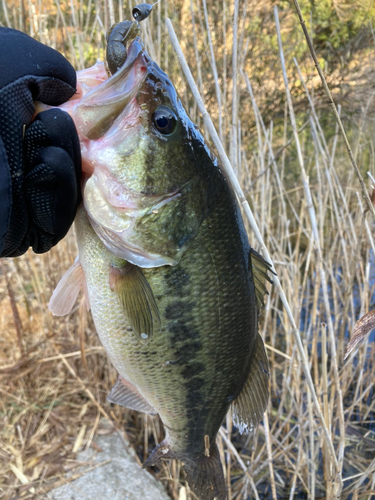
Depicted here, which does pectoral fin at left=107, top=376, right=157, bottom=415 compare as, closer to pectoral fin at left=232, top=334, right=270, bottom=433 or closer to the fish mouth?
pectoral fin at left=232, top=334, right=270, bottom=433

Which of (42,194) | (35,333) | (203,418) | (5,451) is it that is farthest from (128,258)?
(35,333)

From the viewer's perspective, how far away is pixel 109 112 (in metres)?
0.90

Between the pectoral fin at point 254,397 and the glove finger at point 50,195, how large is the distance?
723mm

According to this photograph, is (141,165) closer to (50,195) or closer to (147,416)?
(50,195)

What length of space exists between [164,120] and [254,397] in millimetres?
919

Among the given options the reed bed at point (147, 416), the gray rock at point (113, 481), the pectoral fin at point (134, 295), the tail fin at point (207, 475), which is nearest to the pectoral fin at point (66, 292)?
the pectoral fin at point (134, 295)

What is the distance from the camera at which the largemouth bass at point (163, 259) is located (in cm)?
94

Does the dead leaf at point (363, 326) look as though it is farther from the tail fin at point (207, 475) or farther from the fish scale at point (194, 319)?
the tail fin at point (207, 475)

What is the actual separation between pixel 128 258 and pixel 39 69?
1.59 ft

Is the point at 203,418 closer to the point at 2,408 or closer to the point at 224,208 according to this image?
the point at 224,208

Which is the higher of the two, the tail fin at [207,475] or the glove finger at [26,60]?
the glove finger at [26,60]

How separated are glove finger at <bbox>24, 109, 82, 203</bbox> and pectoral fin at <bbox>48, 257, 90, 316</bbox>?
0.36 meters

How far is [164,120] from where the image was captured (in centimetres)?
96

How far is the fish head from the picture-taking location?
0.91 metres
